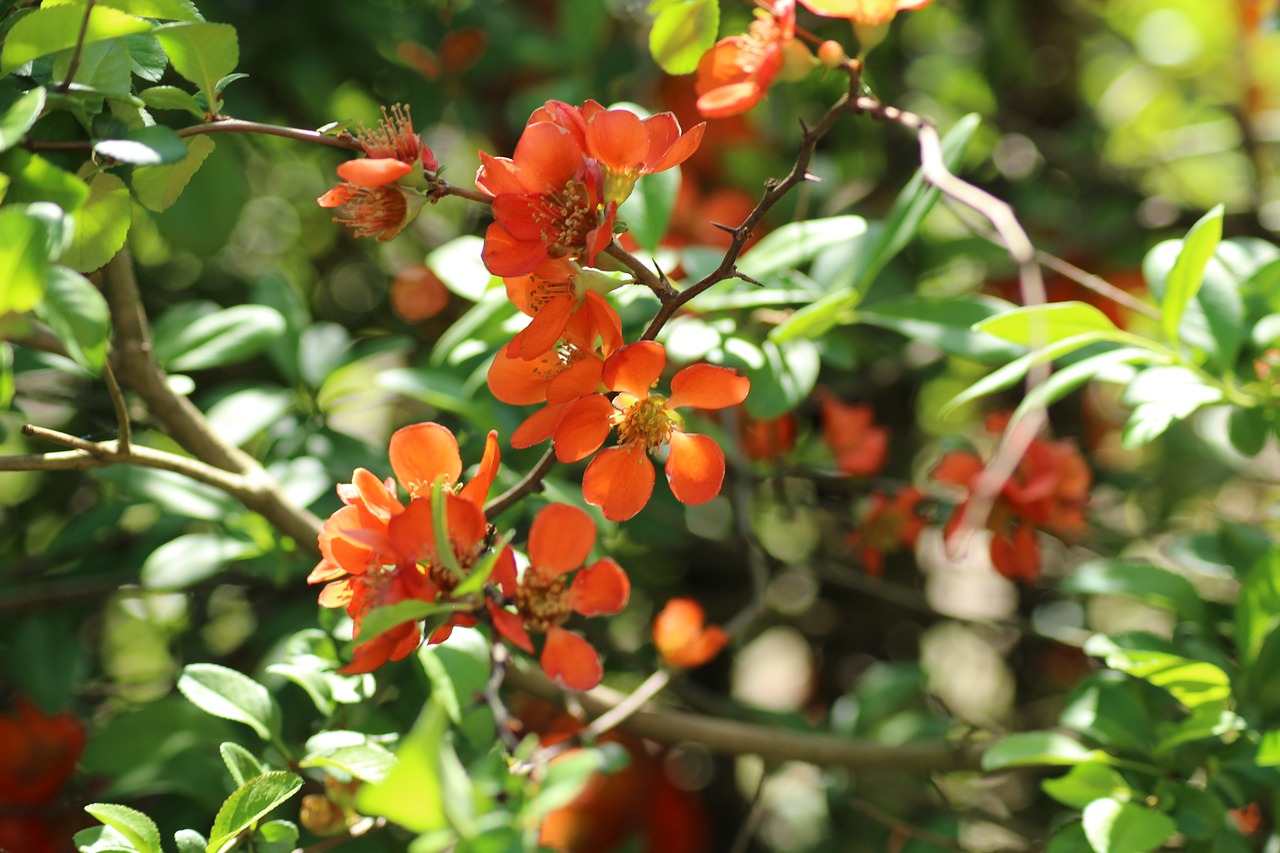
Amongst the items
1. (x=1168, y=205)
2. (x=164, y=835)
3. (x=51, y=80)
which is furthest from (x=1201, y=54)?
(x=164, y=835)

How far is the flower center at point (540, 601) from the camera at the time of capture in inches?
25.2

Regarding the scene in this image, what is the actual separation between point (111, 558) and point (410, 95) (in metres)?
0.68

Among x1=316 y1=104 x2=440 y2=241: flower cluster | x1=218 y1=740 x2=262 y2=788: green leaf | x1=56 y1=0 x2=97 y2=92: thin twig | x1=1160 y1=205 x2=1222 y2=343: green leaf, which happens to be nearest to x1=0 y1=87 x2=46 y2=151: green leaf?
x1=56 y1=0 x2=97 y2=92: thin twig

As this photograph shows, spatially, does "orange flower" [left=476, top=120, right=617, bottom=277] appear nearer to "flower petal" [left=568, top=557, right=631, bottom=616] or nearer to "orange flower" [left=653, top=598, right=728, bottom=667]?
"flower petal" [left=568, top=557, right=631, bottom=616]

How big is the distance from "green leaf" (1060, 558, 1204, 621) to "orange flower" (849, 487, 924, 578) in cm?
21

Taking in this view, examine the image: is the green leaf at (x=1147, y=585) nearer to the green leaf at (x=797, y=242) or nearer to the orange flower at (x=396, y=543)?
the green leaf at (x=797, y=242)

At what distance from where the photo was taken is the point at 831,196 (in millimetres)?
1400

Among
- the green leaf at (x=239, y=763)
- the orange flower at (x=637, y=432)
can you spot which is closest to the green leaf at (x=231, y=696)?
the green leaf at (x=239, y=763)

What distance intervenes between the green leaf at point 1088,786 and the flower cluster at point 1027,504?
0.94 feet

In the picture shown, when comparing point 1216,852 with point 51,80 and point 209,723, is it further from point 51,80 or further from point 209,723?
point 51,80

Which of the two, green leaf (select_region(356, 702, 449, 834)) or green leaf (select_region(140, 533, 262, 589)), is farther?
green leaf (select_region(140, 533, 262, 589))

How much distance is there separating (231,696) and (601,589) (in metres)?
0.27

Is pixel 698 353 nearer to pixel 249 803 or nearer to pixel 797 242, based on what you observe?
pixel 797 242

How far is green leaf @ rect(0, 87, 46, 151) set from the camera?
1.64 feet
